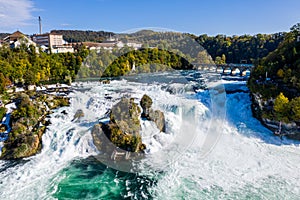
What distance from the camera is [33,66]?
81.4ft

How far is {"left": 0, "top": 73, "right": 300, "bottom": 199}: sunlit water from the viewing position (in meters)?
8.13

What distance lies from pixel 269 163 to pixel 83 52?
2840 cm

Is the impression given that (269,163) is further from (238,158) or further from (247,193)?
(247,193)

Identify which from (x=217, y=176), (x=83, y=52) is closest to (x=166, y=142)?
(x=217, y=176)

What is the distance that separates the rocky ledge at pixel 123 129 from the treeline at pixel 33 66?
11943mm

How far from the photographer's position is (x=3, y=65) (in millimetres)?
21422

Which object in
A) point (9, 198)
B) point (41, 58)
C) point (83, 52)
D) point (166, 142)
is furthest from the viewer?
point (83, 52)

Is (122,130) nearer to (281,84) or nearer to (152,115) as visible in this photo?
(152,115)

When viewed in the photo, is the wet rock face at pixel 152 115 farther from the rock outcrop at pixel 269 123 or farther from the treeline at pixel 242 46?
the treeline at pixel 242 46

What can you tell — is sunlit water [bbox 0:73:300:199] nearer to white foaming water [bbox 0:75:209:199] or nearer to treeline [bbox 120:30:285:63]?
white foaming water [bbox 0:75:209:199]

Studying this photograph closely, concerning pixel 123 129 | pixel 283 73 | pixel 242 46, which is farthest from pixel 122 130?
pixel 242 46

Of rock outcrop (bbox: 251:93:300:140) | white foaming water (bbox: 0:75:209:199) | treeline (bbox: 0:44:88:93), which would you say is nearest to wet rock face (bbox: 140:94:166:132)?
white foaming water (bbox: 0:75:209:199)

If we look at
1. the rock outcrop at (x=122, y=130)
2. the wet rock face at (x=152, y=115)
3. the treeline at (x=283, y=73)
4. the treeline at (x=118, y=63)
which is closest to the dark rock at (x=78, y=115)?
the rock outcrop at (x=122, y=130)

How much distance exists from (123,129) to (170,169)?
9.92ft
